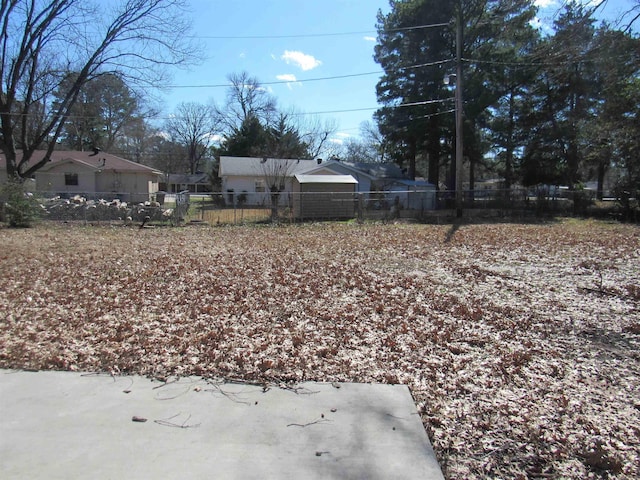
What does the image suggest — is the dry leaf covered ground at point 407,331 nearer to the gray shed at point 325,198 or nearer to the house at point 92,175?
the gray shed at point 325,198

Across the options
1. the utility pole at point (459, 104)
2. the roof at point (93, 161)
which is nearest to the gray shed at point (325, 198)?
the utility pole at point (459, 104)

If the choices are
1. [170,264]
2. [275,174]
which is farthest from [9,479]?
[275,174]

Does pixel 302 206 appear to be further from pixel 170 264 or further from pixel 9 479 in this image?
pixel 9 479

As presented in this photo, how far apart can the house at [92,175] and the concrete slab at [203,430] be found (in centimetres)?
2757

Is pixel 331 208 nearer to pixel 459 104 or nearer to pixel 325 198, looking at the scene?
pixel 325 198

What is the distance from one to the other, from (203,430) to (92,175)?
32872mm

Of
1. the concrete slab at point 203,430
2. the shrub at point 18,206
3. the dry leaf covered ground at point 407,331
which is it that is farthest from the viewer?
the shrub at point 18,206

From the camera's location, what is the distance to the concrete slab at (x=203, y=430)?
8.57 feet

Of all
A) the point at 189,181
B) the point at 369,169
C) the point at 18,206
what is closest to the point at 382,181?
the point at 369,169

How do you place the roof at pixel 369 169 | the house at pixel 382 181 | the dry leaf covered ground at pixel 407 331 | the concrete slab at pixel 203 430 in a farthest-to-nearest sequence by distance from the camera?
the roof at pixel 369 169, the house at pixel 382 181, the dry leaf covered ground at pixel 407 331, the concrete slab at pixel 203 430

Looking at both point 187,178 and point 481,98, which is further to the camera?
point 187,178

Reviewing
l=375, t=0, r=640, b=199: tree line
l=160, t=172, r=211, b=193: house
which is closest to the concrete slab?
l=375, t=0, r=640, b=199: tree line

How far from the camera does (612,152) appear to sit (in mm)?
23438

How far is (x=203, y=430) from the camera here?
3.02 metres
